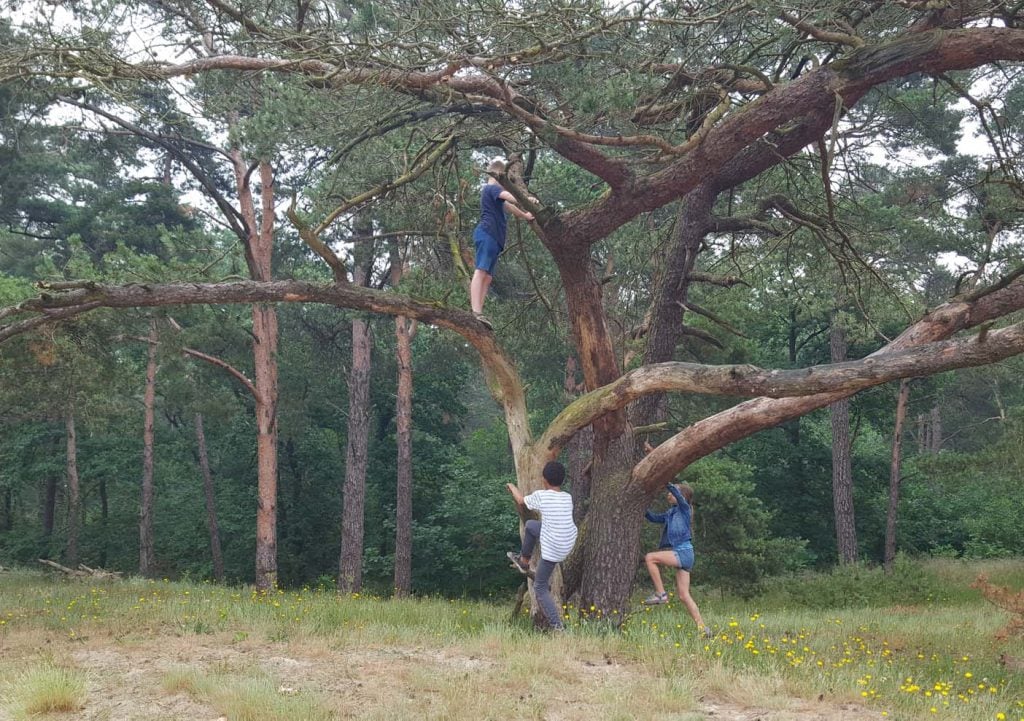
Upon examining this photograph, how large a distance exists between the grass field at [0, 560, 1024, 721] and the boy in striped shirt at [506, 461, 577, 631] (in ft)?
1.08

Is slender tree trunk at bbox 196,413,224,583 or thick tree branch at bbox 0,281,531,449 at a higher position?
thick tree branch at bbox 0,281,531,449

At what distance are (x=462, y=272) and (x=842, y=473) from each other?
18681 mm

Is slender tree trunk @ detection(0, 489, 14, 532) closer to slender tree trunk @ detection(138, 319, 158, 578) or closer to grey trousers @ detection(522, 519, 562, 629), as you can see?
slender tree trunk @ detection(138, 319, 158, 578)

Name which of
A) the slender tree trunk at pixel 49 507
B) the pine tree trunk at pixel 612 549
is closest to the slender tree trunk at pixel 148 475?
the slender tree trunk at pixel 49 507

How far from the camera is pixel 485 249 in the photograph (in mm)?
8156

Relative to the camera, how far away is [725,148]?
7922 mm

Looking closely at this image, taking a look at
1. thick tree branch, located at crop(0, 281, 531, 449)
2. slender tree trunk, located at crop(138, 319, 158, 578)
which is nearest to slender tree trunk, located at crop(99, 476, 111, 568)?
slender tree trunk, located at crop(138, 319, 158, 578)

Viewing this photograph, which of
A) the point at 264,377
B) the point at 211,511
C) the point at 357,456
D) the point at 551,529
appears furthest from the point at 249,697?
the point at 211,511

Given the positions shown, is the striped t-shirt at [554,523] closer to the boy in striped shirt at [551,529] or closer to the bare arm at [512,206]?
the boy in striped shirt at [551,529]

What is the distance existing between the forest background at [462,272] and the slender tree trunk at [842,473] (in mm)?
88

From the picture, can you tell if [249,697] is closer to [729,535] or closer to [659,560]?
[659,560]

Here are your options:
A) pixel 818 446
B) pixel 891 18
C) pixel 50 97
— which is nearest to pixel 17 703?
pixel 50 97

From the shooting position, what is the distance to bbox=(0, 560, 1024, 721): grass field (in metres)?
5.43

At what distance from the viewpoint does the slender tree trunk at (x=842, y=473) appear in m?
23.2
